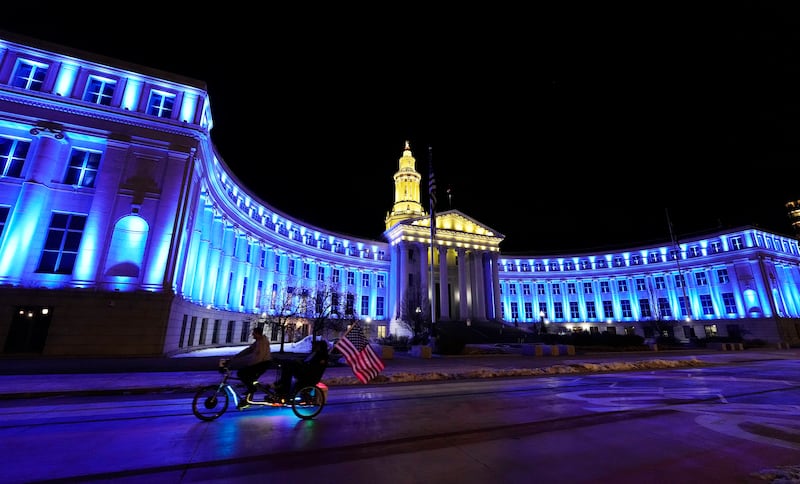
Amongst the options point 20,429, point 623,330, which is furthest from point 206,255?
point 623,330

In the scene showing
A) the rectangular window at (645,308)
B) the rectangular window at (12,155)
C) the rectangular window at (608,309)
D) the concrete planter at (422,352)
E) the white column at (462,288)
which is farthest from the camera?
the rectangular window at (608,309)

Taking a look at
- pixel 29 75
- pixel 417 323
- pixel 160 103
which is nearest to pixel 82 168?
pixel 160 103

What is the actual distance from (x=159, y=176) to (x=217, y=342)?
760 inches

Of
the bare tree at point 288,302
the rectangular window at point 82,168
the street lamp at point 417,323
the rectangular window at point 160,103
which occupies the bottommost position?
the street lamp at point 417,323

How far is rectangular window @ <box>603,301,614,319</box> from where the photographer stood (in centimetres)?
7369

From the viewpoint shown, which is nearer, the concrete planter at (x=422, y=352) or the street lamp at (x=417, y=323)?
the concrete planter at (x=422, y=352)

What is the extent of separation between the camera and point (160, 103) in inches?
1060

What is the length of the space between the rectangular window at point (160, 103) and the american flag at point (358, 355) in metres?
26.0

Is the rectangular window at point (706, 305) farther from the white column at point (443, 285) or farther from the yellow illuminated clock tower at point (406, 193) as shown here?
the yellow illuminated clock tower at point (406, 193)

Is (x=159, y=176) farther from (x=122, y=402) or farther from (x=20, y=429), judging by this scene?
(x=20, y=429)

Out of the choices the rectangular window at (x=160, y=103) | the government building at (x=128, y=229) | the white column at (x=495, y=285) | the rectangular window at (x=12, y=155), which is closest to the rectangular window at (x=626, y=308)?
the government building at (x=128, y=229)

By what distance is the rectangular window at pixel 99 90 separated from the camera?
2520 centimetres

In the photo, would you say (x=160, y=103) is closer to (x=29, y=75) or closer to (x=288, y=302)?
(x=29, y=75)

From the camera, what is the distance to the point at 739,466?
4.95 m
